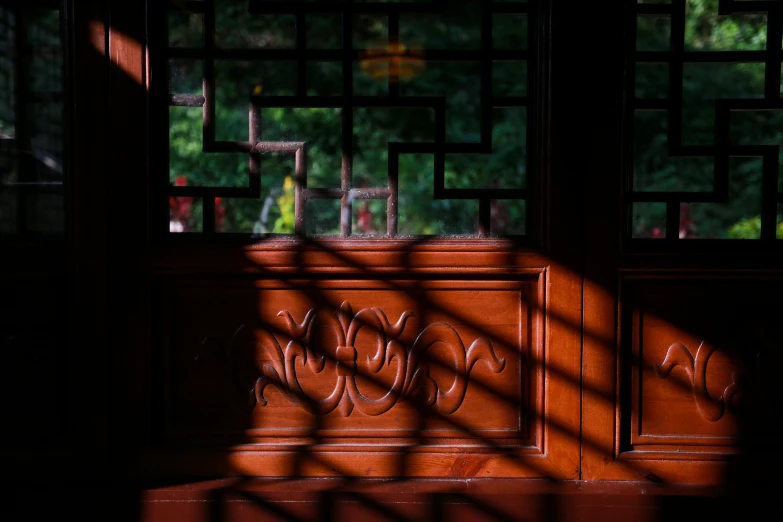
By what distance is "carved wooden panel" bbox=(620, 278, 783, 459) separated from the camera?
1.67m

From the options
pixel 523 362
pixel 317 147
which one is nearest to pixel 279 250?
pixel 523 362

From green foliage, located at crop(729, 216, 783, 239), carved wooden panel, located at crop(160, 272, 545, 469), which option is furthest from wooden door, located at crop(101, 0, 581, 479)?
green foliage, located at crop(729, 216, 783, 239)

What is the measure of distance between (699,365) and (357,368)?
0.86 metres

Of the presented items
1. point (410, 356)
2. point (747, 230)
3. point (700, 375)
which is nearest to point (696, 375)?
point (700, 375)

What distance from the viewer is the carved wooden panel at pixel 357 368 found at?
1683 millimetres

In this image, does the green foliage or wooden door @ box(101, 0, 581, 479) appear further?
the green foliage

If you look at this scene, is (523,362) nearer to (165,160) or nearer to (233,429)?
(233,429)

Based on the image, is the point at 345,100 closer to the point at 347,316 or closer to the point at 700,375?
the point at 347,316

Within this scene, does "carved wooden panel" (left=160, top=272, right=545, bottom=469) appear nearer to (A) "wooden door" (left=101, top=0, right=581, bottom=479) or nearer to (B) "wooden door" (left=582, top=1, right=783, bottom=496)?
(A) "wooden door" (left=101, top=0, right=581, bottom=479)

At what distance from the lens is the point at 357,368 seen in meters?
1.69

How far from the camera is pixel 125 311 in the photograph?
1.65m

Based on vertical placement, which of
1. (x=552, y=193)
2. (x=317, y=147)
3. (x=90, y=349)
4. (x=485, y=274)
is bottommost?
(x=90, y=349)

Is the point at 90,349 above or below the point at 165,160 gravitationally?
below

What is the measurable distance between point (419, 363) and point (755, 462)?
2.83 ft
